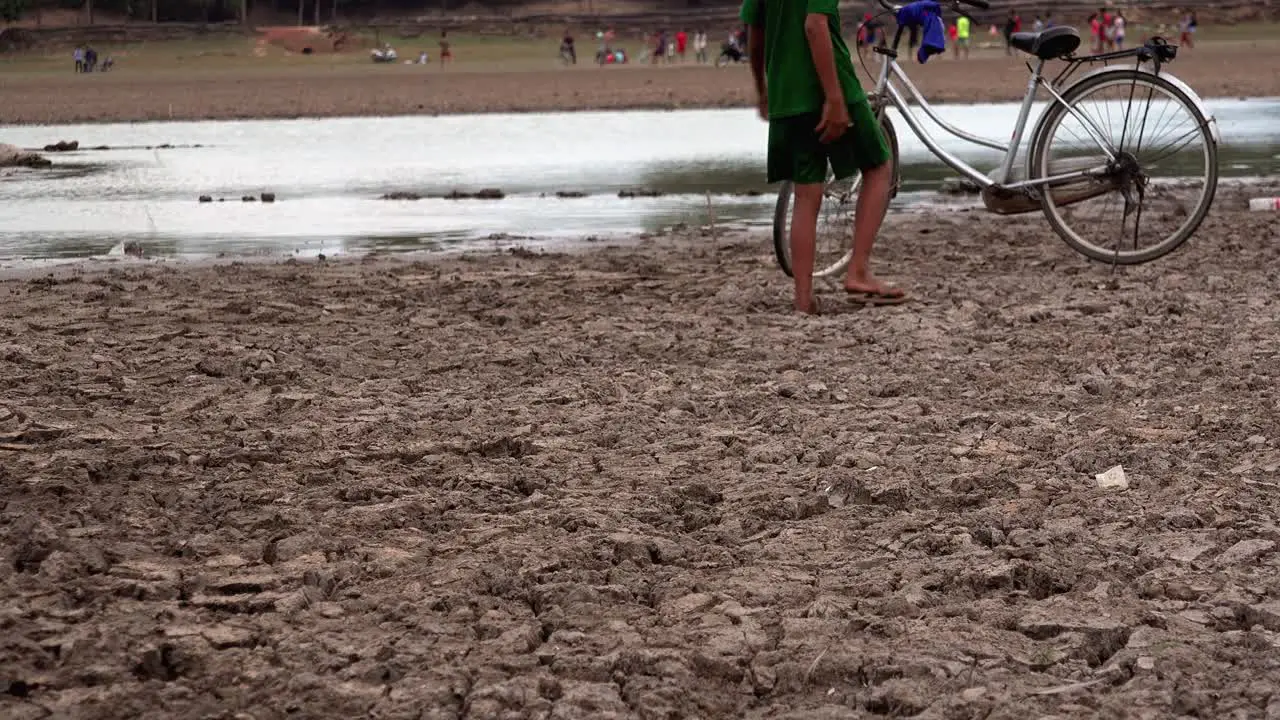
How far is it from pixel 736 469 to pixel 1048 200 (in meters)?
3.37

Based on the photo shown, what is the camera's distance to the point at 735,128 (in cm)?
2345

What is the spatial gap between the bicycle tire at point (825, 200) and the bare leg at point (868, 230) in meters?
0.26

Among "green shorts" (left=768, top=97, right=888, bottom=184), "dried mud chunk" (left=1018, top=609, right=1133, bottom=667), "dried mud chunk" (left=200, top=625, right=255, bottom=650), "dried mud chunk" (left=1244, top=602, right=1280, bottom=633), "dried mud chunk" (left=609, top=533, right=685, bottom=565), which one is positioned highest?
"green shorts" (left=768, top=97, right=888, bottom=184)

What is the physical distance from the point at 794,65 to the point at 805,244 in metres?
0.70

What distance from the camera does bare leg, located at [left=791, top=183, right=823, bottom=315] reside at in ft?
20.7

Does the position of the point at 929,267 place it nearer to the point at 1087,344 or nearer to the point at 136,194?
the point at 1087,344

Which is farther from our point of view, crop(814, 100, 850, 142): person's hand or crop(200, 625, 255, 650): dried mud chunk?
crop(814, 100, 850, 142): person's hand

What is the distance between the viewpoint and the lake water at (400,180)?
10344 millimetres

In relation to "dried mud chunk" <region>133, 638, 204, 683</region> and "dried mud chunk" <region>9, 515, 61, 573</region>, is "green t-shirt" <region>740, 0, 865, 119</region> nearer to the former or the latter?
"dried mud chunk" <region>9, 515, 61, 573</region>

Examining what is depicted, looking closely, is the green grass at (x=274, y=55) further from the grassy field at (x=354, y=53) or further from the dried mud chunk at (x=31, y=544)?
the dried mud chunk at (x=31, y=544)

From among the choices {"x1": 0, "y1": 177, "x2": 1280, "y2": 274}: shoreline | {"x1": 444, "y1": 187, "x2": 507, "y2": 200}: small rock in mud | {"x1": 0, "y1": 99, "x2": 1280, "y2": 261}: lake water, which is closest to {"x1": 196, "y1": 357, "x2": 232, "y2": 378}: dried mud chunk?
{"x1": 0, "y1": 177, "x2": 1280, "y2": 274}: shoreline

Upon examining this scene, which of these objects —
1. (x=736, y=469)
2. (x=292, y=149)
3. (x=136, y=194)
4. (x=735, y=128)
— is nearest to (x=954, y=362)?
(x=736, y=469)

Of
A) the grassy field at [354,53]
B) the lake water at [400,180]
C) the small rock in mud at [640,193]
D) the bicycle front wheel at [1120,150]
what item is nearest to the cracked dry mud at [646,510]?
the bicycle front wheel at [1120,150]

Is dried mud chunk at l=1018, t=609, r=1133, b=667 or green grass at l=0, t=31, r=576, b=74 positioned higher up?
dried mud chunk at l=1018, t=609, r=1133, b=667
